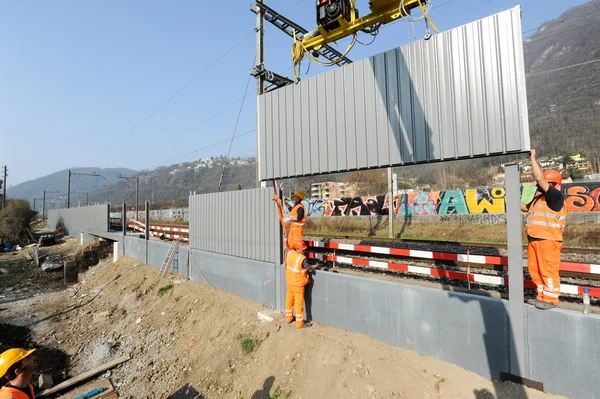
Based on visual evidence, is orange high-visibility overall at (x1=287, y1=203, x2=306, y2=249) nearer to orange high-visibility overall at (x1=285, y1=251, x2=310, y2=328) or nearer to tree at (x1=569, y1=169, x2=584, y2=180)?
orange high-visibility overall at (x1=285, y1=251, x2=310, y2=328)

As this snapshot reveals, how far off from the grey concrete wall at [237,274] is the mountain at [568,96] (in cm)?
1927

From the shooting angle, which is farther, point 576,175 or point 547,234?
point 576,175

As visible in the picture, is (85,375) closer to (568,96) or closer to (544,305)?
(544,305)

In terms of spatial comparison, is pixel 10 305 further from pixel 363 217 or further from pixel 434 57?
pixel 363 217

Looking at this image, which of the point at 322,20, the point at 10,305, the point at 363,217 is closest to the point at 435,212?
the point at 363,217

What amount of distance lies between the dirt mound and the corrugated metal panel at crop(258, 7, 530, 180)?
9.81 feet

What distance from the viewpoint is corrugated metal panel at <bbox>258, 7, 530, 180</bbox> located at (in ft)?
13.4

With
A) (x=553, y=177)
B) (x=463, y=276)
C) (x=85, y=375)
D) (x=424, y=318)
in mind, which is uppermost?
(x=553, y=177)

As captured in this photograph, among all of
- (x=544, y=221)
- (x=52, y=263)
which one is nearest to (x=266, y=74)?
(x=544, y=221)

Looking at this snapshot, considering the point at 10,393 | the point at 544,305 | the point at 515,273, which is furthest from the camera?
the point at 515,273

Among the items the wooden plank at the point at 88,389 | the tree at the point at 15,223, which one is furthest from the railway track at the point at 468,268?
the tree at the point at 15,223

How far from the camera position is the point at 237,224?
8148mm

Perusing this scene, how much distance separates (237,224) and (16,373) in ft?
17.3

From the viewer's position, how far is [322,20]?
637 centimetres
